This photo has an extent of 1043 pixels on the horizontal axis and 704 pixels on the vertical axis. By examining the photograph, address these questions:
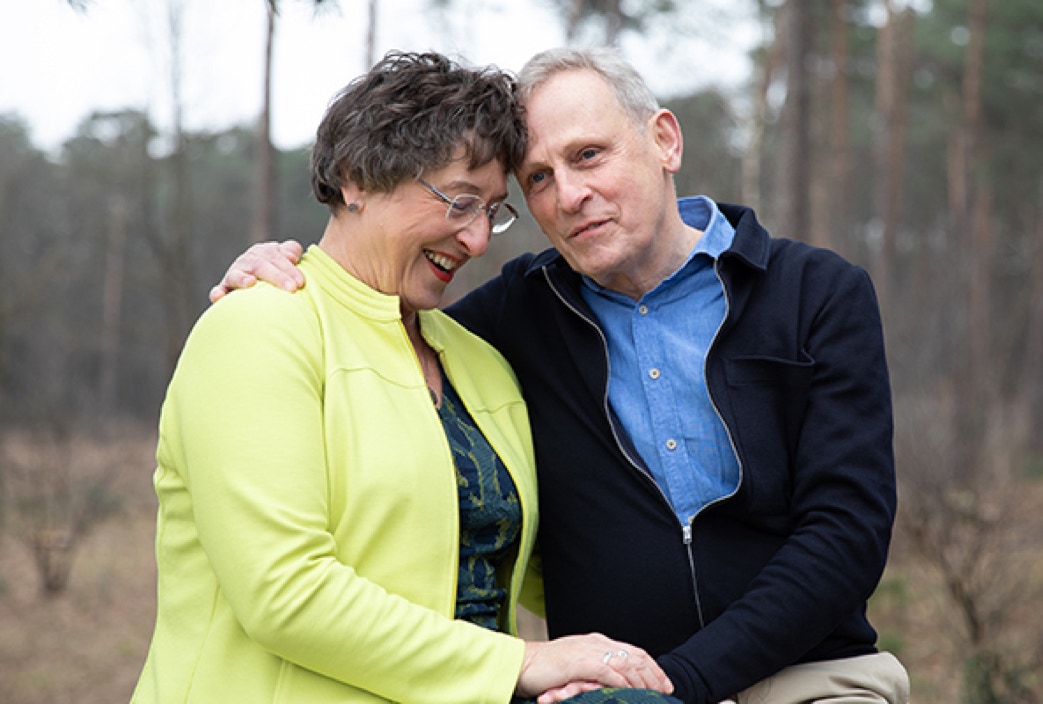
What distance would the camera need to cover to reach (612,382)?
8.61ft

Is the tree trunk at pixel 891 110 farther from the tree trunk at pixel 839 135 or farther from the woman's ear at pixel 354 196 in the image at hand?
the woman's ear at pixel 354 196

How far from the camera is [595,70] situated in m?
2.56

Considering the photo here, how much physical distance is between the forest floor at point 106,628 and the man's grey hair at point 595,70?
13.7ft

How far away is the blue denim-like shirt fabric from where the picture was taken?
2.48 m

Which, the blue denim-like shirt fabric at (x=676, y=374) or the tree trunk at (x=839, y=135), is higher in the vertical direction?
the blue denim-like shirt fabric at (x=676, y=374)

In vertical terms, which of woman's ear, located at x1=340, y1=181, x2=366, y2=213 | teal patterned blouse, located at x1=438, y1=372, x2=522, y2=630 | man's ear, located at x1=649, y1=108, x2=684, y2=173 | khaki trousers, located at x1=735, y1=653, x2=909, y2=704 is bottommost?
khaki trousers, located at x1=735, y1=653, x2=909, y2=704

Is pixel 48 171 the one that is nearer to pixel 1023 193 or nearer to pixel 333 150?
pixel 1023 193

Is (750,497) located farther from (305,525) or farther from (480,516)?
(305,525)

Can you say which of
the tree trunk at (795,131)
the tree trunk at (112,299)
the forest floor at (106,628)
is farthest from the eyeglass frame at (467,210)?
the tree trunk at (112,299)

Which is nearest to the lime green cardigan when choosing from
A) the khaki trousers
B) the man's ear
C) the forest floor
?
the khaki trousers

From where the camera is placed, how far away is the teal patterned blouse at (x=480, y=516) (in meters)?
2.21

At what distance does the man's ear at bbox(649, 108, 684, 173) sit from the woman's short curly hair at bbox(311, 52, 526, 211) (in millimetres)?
482

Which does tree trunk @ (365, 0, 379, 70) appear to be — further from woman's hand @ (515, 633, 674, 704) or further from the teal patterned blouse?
woman's hand @ (515, 633, 674, 704)

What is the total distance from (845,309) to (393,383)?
108 centimetres
